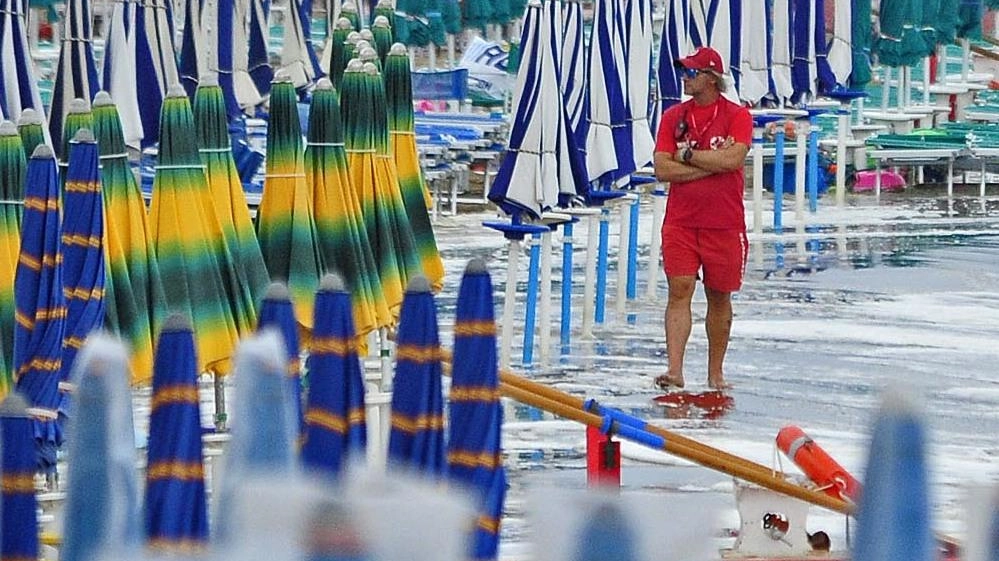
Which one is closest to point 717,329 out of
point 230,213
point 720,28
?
point 230,213

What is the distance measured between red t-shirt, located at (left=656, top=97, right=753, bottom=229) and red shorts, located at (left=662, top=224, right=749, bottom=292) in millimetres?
48

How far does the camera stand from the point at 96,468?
3980 mm

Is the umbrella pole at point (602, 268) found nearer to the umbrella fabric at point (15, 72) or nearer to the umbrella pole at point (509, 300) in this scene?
the umbrella pole at point (509, 300)

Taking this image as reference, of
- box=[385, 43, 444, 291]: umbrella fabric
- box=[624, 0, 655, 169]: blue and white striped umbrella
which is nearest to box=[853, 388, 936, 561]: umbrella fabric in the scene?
box=[385, 43, 444, 291]: umbrella fabric

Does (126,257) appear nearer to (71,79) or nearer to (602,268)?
(71,79)

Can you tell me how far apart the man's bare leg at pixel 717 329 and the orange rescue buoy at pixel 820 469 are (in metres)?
3.80

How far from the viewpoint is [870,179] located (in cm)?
2453

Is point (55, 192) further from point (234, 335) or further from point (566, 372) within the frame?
point (566, 372)

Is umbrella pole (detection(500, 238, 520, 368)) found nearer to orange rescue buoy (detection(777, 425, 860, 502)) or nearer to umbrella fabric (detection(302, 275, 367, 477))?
orange rescue buoy (detection(777, 425, 860, 502))

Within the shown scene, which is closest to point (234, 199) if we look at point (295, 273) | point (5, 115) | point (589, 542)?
point (295, 273)

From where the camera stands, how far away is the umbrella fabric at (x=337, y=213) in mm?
8875

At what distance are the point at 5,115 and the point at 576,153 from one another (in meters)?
3.80

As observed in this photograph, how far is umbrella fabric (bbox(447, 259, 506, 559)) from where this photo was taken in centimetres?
570

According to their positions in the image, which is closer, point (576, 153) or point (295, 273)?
point (295, 273)
